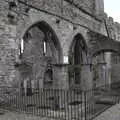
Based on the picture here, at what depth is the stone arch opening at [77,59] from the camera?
12711 millimetres

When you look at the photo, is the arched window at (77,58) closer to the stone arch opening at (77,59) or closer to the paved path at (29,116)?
the stone arch opening at (77,59)

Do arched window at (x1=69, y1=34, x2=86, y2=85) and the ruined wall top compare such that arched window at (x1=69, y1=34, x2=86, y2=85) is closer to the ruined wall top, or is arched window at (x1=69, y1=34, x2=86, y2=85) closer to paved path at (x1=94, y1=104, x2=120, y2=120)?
the ruined wall top

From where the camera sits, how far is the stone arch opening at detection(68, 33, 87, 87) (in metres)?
12.7

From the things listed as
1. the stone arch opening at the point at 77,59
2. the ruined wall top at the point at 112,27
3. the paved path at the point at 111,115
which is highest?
the ruined wall top at the point at 112,27

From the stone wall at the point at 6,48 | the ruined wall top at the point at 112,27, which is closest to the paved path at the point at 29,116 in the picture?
the stone wall at the point at 6,48

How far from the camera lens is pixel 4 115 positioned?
20.8 ft

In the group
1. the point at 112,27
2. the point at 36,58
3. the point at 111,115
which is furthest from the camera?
the point at 112,27

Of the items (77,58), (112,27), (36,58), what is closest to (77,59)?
(77,58)

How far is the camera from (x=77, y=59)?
1395 centimetres

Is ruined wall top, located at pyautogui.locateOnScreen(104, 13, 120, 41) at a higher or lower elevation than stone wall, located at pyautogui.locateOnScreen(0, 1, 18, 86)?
higher

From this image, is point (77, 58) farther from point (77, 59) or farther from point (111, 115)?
point (111, 115)

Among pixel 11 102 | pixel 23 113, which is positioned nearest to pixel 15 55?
pixel 11 102

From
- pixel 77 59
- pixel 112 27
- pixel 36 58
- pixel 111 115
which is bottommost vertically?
pixel 111 115

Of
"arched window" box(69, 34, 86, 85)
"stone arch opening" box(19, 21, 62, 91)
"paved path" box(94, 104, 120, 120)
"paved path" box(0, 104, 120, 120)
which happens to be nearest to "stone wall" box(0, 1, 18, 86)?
"paved path" box(0, 104, 120, 120)
